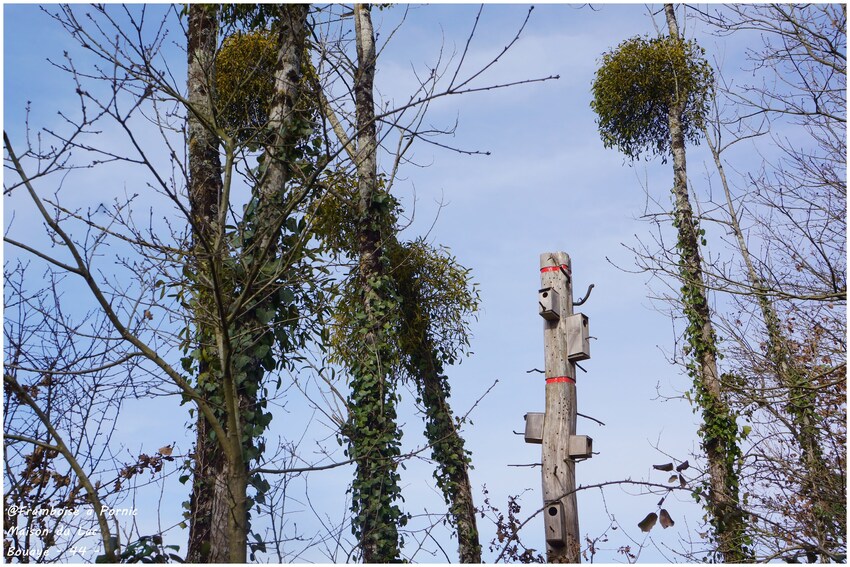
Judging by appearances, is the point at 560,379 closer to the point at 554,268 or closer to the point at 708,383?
the point at 554,268

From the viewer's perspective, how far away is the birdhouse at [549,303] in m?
6.24

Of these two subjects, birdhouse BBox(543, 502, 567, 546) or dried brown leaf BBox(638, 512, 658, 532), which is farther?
birdhouse BBox(543, 502, 567, 546)

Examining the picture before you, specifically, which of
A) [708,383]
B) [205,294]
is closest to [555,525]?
[205,294]

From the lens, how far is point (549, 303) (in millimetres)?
6246

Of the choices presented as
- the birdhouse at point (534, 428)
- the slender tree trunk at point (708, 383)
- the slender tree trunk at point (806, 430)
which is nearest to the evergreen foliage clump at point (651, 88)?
the slender tree trunk at point (708, 383)

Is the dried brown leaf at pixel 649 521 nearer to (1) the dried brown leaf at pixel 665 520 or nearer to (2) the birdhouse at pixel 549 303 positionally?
(1) the dried brown leaf at pixel 665 520

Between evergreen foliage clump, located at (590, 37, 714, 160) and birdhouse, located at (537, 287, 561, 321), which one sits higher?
evergreen foliage clump, located at (590, 37, 714, 160)

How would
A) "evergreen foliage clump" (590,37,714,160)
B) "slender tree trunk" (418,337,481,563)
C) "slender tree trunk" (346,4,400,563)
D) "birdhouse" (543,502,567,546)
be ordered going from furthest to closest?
"evergreen foliage clump" (590,37,714,160)
"slender tree trunk" (418,337,481,563)
"slender tree trunk" (346,4,400,563)
"birdhouse" (543,502,567,546)

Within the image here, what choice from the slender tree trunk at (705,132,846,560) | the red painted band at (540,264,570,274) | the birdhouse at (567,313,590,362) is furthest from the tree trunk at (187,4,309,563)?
the slender tree trunk at (705,132,846,560)

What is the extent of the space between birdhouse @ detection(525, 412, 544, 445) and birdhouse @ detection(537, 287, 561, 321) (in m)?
0.75

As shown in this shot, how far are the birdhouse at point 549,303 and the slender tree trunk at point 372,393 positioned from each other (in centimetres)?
134

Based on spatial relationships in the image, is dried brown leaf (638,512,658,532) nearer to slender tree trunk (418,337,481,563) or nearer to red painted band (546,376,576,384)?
red painted band (546,376,576,384)

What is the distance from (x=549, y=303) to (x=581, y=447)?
1.09 meters

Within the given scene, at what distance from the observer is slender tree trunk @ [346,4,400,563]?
22.8ft
